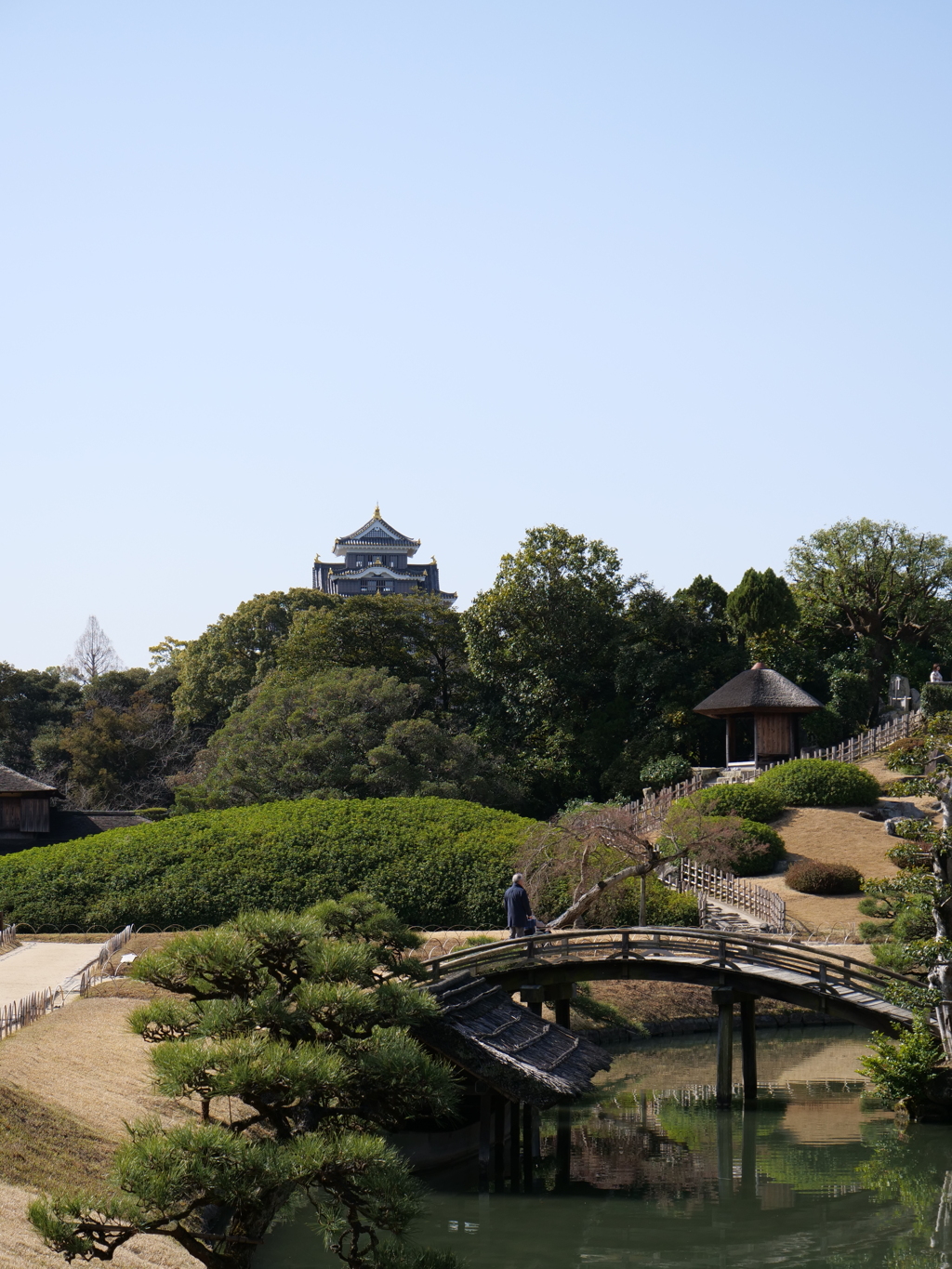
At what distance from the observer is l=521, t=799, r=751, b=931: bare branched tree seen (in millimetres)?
25859

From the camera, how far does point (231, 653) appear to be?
57.3 m

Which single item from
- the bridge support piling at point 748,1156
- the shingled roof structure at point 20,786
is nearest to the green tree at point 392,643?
the shingled roof structure at point 20,786

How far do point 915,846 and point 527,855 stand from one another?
11.1m

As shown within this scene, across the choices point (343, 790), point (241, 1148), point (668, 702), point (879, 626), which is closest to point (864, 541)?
point (879, 626)

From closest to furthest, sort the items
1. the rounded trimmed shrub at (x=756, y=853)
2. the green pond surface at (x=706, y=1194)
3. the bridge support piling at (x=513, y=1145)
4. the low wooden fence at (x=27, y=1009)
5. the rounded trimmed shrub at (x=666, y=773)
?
1. the green pond surface at (x=706, y=1194)
2. the bridge support piling at (x=513, y=1145)
3. the low wooden fence at (x=27, y=1009)
4. the rounded trimmed shrub at (x=756, y=853)
5. the rounded trimmed shrub at (x=666, y=773)

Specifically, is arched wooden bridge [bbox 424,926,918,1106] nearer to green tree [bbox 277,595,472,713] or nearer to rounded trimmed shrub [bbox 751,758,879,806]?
rounded trimmed shrub [bbox 751,758,879,806]

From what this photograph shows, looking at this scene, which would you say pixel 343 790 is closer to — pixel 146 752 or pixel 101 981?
pixel 101 981

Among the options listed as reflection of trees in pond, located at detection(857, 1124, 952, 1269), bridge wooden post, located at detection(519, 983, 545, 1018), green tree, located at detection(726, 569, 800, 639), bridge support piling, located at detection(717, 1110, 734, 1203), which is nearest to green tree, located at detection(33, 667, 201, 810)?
green tree, located at detection(726, 569, 800, 639)

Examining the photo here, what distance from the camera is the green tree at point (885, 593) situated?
4816 centimetres

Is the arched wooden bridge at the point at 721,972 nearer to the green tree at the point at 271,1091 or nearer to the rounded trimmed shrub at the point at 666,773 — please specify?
the green tree at the point at 271,1091

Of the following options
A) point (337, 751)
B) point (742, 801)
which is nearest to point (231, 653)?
point (337, 751)

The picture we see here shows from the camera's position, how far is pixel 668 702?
1750 inches

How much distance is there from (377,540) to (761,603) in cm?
6443

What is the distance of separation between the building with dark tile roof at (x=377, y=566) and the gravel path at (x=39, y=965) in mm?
74981
